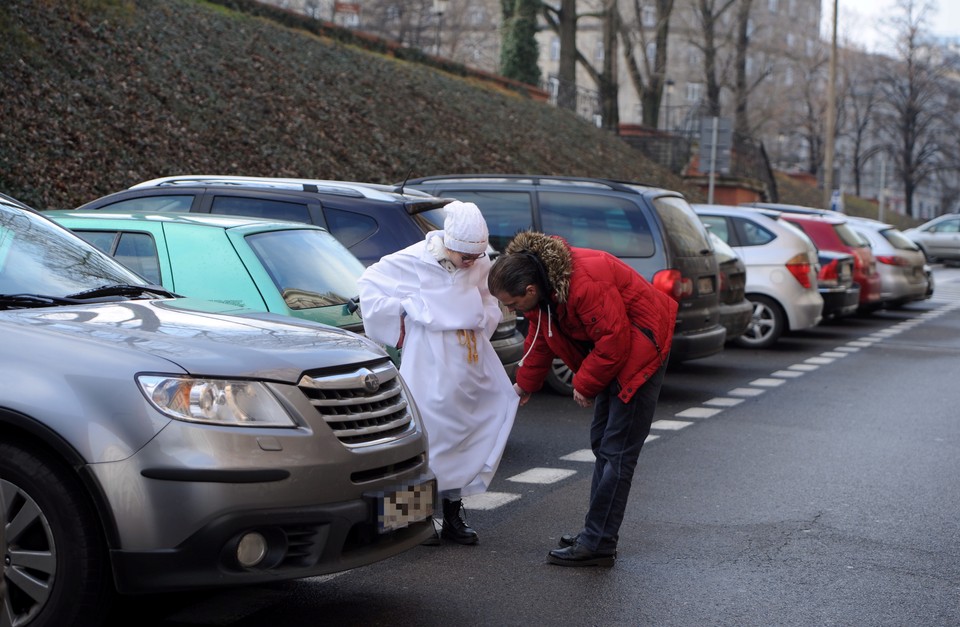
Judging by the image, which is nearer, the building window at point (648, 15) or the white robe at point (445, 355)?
the white robe at point (445, 355)

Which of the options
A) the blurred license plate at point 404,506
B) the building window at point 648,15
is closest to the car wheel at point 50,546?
the blurred license plate at point 404,506

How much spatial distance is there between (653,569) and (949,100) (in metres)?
83.6

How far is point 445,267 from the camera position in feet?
19.7

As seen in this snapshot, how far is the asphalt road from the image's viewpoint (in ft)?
16.8

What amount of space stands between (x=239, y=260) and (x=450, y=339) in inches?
65.7

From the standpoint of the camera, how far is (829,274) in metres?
18.0

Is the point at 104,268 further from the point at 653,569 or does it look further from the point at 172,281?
the point at 653,569

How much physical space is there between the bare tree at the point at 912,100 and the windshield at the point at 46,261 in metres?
74.1

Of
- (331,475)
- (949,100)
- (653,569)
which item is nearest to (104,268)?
(331,475)

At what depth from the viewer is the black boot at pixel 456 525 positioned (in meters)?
6.18

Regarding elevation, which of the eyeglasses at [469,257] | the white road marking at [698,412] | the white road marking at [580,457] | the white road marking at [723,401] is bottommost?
the white road marking at [723,401]

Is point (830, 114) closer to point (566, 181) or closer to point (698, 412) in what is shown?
point (566, 181)

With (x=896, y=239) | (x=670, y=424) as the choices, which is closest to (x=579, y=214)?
(x=670, y=424)

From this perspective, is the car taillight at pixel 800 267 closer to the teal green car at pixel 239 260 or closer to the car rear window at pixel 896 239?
the car rear window at pixel 896 239
